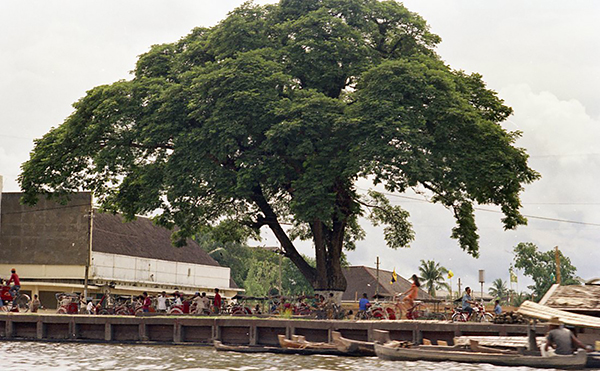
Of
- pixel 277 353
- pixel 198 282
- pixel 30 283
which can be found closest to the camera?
pixel 277 353

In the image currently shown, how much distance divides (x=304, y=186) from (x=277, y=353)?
9.00m

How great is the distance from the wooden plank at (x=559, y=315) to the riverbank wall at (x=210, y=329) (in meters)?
3.83

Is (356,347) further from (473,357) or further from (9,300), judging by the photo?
(9,300)

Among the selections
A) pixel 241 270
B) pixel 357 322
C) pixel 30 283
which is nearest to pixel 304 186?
pixel 357 322

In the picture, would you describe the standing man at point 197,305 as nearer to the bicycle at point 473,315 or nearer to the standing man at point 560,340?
the bicycle at point 473,315

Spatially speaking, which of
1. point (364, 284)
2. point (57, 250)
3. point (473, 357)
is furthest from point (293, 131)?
point (364, 284)

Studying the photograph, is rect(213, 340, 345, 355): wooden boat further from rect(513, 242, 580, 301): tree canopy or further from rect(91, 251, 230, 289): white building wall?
rect(513, 242, 580, 301): tree canopy

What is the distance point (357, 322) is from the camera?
1181 inches

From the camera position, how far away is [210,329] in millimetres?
33219

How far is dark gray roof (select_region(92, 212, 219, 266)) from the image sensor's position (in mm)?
68812

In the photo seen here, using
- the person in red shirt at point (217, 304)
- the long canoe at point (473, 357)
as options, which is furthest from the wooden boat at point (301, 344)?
the person in red shirt at point (217, 304)

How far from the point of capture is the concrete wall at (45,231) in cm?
6419

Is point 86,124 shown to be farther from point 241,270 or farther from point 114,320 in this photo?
point 241,270

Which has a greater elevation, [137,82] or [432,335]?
[137,82]
